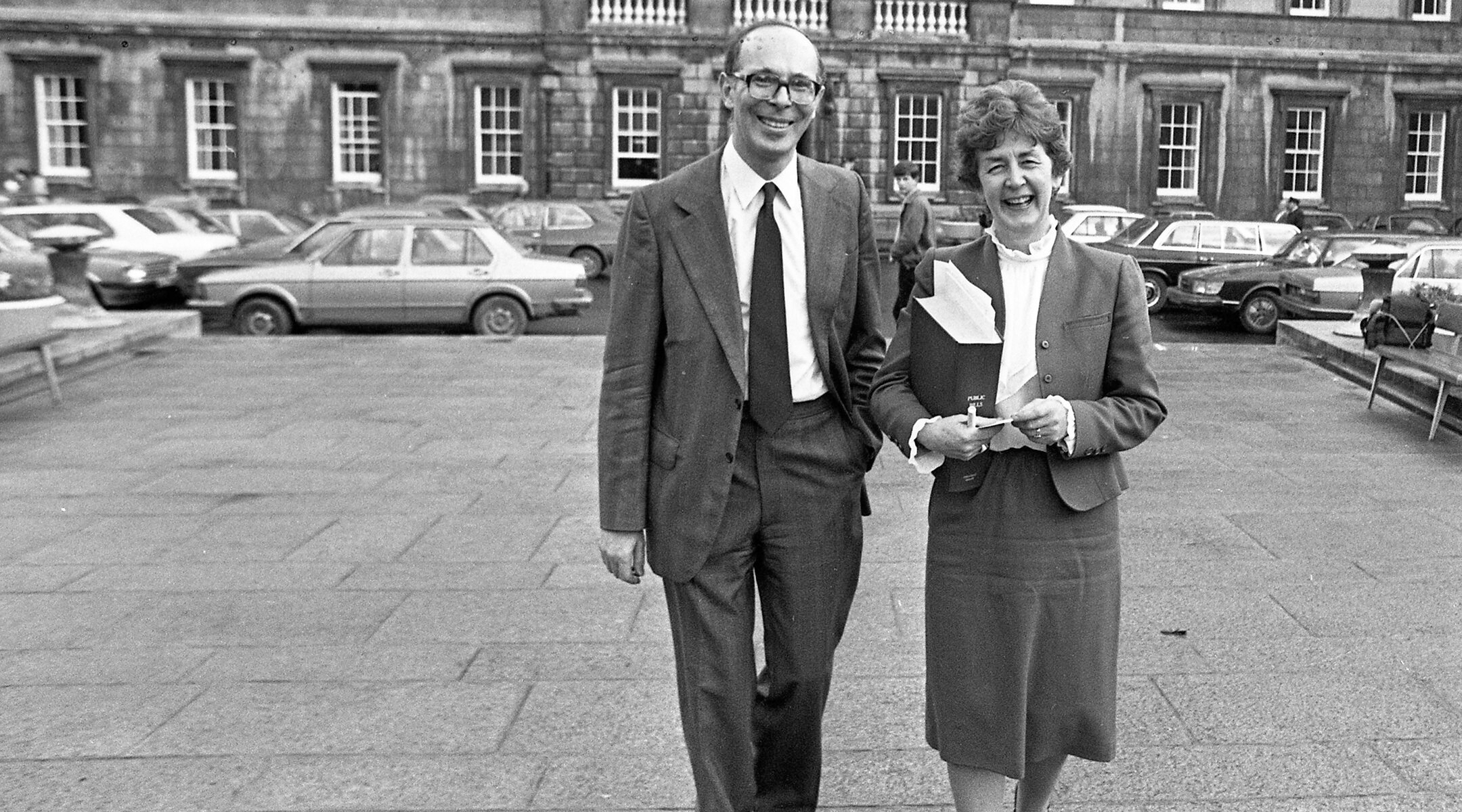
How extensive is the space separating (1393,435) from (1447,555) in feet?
10.9

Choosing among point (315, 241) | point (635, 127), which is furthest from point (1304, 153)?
point (315, 241)

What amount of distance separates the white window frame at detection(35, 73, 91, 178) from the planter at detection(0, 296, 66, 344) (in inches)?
966

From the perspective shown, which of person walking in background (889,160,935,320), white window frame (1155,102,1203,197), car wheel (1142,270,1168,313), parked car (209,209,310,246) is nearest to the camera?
person walking in background (889,160,935,320)

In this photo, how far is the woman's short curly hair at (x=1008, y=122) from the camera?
343 centimetres

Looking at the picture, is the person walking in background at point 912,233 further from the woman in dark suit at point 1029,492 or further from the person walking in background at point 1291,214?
the person walking in background at point 1291,214

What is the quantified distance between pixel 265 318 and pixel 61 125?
20.5 metres

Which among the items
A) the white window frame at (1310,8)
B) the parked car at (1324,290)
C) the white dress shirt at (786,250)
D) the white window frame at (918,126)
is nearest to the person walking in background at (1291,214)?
the white window frame at (1310,8)

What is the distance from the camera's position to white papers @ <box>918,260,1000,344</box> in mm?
3398

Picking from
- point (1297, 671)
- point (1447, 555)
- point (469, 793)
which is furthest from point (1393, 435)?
point (469, 793)

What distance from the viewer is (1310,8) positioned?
37750mm

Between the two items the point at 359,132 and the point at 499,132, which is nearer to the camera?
the point at 359,132

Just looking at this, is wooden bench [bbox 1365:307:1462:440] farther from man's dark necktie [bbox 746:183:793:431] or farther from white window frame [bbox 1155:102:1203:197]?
white window frame [bbox 1155:102:1203:197]

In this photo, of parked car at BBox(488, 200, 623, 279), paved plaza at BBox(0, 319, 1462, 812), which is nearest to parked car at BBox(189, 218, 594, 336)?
paved plaza at BBox(0, 319, 1462, 812)

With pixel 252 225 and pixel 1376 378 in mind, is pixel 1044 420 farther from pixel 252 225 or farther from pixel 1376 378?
pixel 252 225
